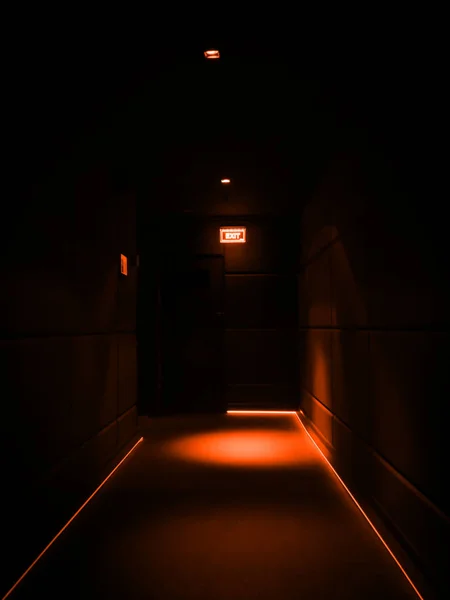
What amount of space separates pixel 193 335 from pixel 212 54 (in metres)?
6.09

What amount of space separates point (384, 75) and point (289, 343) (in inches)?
251

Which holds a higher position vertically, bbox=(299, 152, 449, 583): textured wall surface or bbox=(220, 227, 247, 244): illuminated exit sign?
bbox=(220, 227, 247, 244): illuminated exit sign

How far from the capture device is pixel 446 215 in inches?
106

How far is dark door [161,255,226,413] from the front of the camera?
941 cm

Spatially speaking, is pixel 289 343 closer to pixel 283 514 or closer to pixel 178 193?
pixel 178 193

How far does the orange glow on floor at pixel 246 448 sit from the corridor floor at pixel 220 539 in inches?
1.7

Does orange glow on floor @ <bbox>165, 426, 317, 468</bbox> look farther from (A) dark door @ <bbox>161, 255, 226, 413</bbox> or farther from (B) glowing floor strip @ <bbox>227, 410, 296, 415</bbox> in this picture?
(A) dark door @ <bbox>161, 255, 226, 413</bbox>

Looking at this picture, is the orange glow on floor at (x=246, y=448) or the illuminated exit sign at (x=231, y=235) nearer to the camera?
the orange glow on floor at (x=246, y=448)

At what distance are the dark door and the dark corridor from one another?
2077mm

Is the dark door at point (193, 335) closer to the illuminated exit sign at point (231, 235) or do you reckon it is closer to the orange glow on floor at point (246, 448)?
the illuminated exit sign at point (231, 235)

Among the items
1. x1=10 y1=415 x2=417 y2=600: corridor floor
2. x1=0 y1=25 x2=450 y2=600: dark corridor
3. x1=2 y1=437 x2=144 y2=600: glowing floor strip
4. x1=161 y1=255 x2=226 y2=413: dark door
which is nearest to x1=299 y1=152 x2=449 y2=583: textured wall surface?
x1=0 y1=25 x2=450 y2=600: dark corridor

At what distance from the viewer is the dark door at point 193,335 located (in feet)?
30.9

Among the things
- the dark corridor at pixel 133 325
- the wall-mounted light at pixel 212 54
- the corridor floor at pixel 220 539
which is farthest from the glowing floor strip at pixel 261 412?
the wall-mounted light at pixel 212 54

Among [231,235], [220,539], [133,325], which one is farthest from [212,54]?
[231,235]
